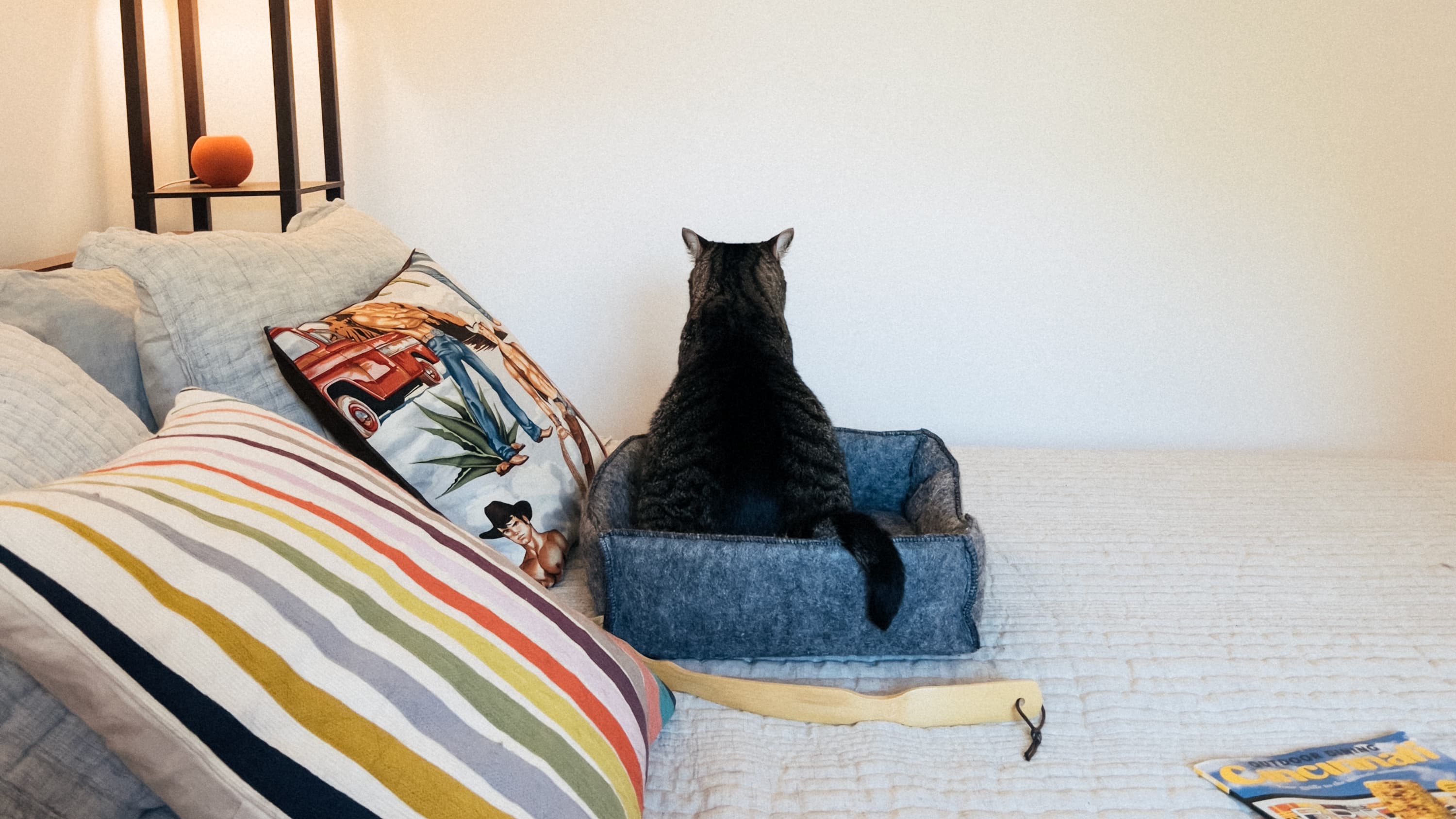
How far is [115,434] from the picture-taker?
2.85ft

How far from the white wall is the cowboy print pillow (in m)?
1.04

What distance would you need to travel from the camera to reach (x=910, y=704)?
3.23 feet

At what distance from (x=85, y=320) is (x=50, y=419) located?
37 cm

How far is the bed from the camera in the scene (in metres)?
0.87

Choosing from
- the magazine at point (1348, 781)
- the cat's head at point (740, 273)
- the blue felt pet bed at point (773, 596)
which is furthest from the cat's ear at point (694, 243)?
the magazine at point (1348, 781)

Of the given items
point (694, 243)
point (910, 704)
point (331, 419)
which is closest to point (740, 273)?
point (694, 243)

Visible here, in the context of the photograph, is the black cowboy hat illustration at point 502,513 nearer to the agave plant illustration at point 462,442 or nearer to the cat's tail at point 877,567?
the agave plant illustration at point 462,442

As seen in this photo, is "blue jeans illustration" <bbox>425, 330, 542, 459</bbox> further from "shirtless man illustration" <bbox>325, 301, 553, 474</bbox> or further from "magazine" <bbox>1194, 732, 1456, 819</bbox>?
"magazine" <bbox>1194, 732, 1456, 819</bbox>

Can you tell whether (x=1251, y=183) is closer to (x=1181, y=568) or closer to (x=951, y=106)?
(x=951, y=106)

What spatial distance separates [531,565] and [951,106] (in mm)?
1607

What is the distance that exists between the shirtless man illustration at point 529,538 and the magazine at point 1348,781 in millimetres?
763

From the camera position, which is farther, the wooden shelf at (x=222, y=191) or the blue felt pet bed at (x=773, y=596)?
the wooden shelf at (x=222, y=191)

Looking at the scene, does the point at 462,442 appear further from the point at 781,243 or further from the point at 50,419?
the point at 781,243

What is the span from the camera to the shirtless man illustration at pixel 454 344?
4.09ft
